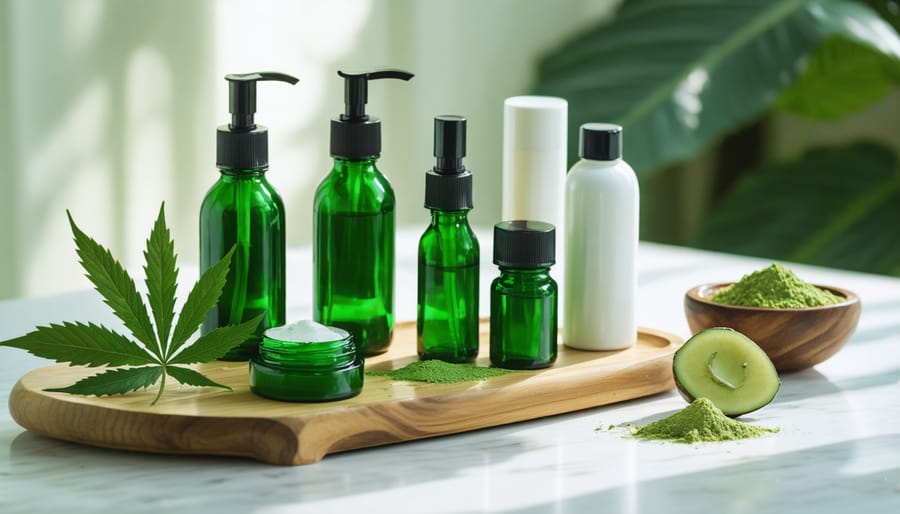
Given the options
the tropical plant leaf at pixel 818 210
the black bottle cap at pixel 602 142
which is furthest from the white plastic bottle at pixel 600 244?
the tropical plant leaf at pixel 818 210

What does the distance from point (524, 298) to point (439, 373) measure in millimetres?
94

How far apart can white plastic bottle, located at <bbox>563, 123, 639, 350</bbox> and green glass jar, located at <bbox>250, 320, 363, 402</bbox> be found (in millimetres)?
256

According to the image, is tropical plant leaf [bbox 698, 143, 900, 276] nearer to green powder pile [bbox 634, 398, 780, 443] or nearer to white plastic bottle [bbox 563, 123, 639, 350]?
white plastic bottle [bbox 563, 123, 639, 350]

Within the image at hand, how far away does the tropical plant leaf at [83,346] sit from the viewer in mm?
946

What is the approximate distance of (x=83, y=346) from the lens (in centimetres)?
96

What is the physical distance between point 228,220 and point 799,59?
1432 millimetres

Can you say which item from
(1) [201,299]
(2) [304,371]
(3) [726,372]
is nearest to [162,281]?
(1) [201,299]

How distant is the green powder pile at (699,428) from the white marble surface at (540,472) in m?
0.01

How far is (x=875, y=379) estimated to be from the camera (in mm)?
1195

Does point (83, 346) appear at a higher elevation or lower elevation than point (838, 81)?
lower

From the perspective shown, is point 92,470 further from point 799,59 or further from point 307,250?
point 799,59

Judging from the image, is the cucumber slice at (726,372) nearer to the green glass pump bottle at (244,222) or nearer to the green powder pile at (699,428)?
the green powder pile at (699,428)

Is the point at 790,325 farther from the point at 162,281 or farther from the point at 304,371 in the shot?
the point at 162,281

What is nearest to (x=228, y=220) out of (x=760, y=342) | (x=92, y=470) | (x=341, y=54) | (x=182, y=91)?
(x=92, y=470)
